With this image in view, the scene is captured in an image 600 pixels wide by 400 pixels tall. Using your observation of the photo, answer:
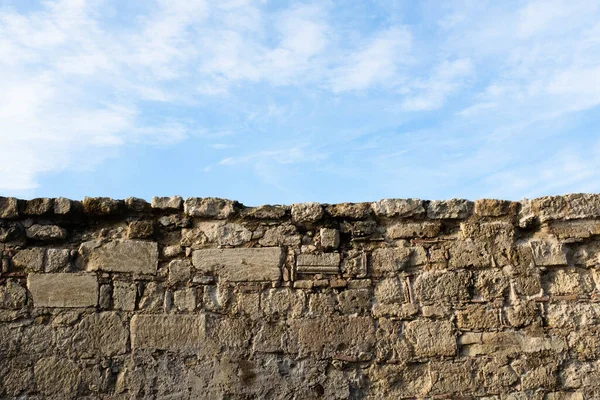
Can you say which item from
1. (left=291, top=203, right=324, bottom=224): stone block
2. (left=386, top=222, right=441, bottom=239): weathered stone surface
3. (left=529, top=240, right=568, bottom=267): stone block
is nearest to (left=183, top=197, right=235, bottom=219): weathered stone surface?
(left=291, top=203, right=324, bottom=224): stone block

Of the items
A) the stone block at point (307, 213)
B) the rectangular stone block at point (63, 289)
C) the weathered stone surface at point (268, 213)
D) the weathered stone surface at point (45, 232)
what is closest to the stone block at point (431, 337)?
the stone block at point (307, 213)

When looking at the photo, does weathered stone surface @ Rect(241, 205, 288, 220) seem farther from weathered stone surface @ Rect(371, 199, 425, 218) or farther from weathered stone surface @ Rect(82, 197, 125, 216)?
weathered stone surface @ Rect(82, 197, 125, 216)

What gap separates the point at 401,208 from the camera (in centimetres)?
434

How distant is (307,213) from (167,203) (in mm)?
1013

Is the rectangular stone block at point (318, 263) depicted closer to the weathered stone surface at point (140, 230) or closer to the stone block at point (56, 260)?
the weathered stone surface at point (140, 230)

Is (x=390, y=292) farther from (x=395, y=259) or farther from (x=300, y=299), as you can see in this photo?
(x=300, y=299)

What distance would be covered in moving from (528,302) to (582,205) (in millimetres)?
827

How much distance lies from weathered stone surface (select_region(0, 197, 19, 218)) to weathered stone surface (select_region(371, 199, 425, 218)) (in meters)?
2.55

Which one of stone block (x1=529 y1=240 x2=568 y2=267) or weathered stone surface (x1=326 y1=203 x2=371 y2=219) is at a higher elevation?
weathered stone surface (x1=326 y1=203 x2=371 y2=219)

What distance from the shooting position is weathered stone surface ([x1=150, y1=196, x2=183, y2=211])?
4352 mm

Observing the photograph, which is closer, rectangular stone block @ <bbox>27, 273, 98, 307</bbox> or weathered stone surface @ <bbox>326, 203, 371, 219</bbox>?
rectangular stone block @ <bbox>27, 273, 98, 307</bbox>

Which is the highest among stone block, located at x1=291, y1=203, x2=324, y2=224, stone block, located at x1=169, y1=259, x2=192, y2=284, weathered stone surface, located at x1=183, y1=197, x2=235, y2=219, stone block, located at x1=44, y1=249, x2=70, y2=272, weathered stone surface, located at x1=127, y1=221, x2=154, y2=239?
weathered stone surface, located at x1=183, y1=197, x2=235, y2=219

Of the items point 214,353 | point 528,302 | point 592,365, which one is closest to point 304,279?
point 214,353

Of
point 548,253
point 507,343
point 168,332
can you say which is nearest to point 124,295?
point 168,332
